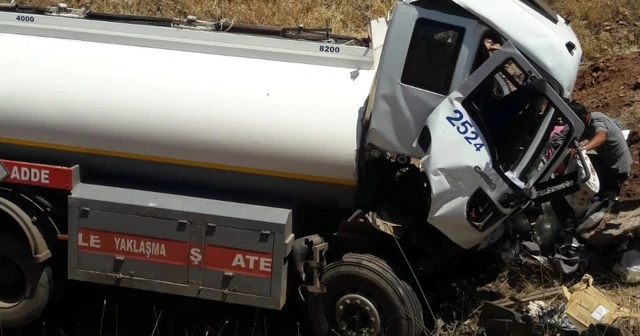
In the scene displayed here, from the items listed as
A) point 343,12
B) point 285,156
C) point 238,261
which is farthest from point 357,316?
point 343,12

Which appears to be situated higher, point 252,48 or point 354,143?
point 252,48

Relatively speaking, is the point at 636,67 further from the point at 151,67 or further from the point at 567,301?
the point at 151,67

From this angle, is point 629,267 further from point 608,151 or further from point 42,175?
point 42,175

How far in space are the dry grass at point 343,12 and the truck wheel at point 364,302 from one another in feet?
20.4

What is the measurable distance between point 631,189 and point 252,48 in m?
4.41

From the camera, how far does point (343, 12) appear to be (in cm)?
1242

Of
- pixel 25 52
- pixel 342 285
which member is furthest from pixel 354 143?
pixel 25 52

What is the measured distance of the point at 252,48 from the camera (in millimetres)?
6320

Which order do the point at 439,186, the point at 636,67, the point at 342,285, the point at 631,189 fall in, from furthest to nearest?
1. the point at 636,67
2. the point at 631,189
3. the point at 342,285
4. the point at 439,186

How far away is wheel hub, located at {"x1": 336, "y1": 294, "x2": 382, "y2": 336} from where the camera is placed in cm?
598

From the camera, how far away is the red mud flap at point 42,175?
612cm

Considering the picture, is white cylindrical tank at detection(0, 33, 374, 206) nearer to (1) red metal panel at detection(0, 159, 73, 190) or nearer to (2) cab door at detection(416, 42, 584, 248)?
(1) red metal panel at detection(0, 159, 73, 190)

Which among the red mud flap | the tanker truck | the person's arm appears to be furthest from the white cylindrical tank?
the person's arm

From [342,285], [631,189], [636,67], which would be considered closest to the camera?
[342,285]
